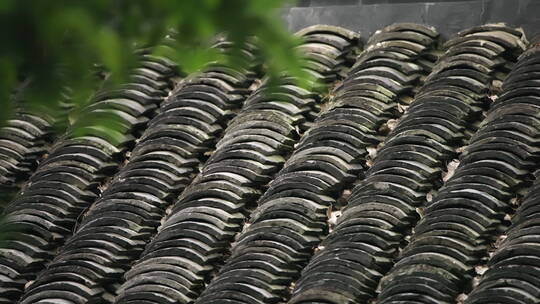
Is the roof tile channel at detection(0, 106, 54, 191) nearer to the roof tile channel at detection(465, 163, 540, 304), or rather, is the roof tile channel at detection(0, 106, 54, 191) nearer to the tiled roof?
the tiled roof

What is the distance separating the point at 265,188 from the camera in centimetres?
1061

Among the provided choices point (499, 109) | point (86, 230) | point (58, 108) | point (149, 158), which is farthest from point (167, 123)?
point (58, 108)

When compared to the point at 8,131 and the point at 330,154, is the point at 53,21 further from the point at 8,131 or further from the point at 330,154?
the point at 8,131

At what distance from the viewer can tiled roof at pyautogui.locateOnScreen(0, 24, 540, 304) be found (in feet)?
30.6

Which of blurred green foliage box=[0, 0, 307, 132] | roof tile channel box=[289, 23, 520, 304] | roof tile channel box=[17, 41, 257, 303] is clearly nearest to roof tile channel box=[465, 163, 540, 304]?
roof tile channel box=[289, 23, 520, 304]

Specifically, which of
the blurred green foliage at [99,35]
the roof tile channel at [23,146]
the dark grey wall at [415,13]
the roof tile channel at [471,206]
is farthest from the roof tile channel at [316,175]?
the blurred green foliage at [99,35]

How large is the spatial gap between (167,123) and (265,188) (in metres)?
1.30

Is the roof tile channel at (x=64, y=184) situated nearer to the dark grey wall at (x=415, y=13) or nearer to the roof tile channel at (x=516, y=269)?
the dark grey wall at (x=415, y=13)

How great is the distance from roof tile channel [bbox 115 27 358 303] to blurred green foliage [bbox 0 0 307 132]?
189 inches

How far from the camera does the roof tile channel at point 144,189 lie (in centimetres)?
1030

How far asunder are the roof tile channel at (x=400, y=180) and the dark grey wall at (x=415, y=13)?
0.31 meters

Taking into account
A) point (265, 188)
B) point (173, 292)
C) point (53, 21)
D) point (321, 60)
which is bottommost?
point (53, 21)

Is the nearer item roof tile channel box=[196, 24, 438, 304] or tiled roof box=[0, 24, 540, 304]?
tiled roof box=[0, 24, 540, 304]

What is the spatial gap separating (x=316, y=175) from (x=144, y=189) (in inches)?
57.6
